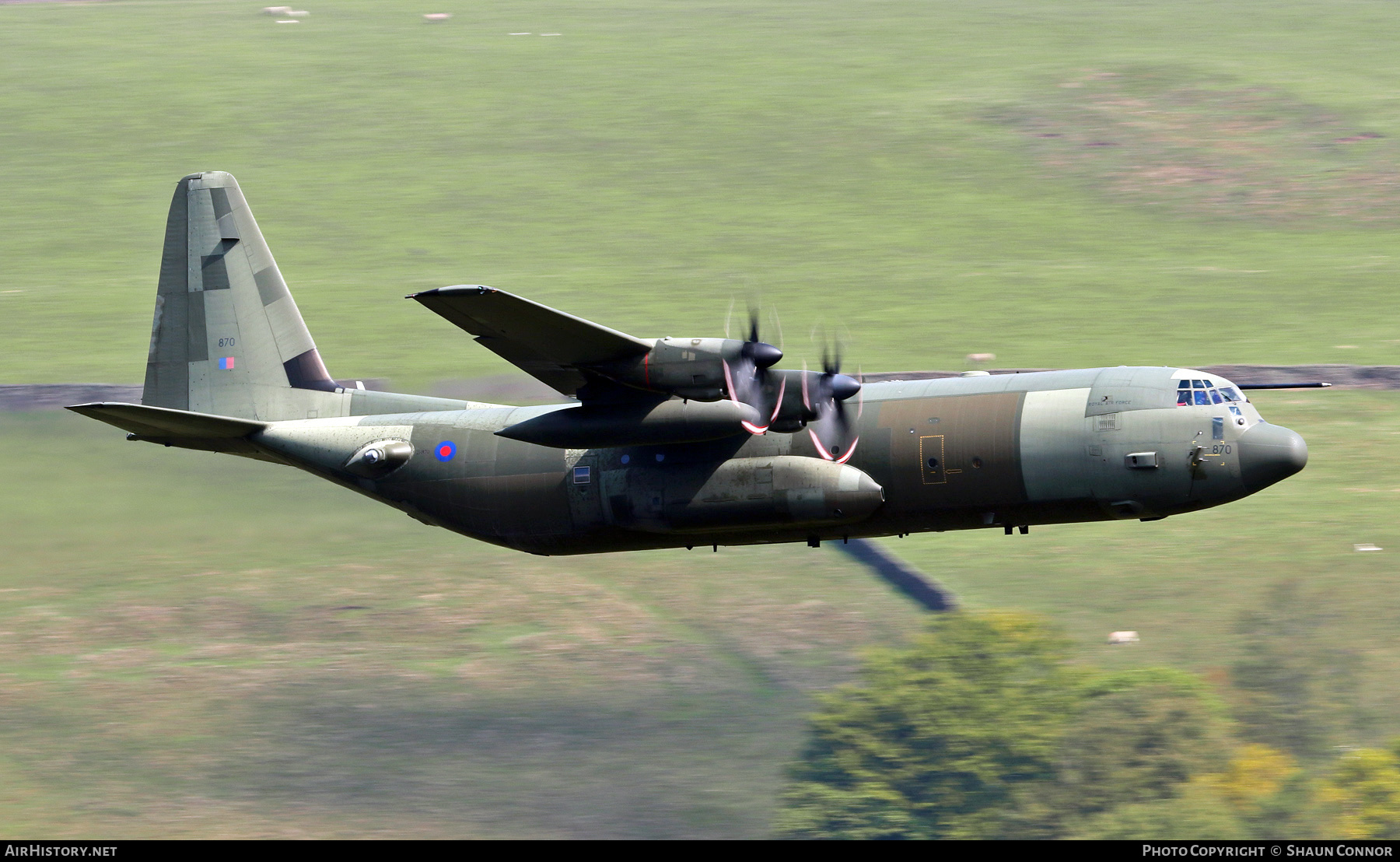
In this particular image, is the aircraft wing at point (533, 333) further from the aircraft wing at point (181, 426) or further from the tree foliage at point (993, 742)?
Answer: the tree foliage at point (993, 742)

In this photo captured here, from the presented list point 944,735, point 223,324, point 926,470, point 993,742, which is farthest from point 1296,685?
point 223,324

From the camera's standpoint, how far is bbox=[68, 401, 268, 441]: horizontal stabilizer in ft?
94.8

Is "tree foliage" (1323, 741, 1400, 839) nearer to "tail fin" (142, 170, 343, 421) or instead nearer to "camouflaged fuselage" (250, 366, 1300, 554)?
"camouflaged fuselage" (250, 366, 1300, 554)

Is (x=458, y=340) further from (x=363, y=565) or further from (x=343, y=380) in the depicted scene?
(x=363, y=565)

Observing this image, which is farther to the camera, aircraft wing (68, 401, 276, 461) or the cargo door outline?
the cargo door outline

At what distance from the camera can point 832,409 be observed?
2900 centimetres

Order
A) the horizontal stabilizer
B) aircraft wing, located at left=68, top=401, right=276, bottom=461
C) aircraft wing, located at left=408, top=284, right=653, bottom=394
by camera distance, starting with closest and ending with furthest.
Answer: aircraft wing, located at left=408, top=284, right=653, bottom=394 < the horizontal stabilizer < aircraft wing, located at left=68, top=401, right=276, bottom=461

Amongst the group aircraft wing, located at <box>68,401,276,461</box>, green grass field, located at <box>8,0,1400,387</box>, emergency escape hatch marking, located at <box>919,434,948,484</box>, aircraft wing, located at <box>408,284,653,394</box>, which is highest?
green grass field, located at <box>8,0,1400,387</box>

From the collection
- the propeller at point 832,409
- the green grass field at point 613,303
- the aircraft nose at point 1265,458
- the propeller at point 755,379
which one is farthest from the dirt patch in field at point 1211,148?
the propeller at point 755,379

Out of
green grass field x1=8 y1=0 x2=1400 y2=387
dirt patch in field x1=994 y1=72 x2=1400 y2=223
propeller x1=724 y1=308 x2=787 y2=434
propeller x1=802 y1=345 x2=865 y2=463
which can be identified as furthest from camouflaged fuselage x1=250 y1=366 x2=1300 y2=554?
dirt patch in field x1=994 y1=72 x2=1400 y2=223

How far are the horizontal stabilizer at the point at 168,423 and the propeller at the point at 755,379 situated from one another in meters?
11.0

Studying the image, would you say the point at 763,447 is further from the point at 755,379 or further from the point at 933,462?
the point at 933,462

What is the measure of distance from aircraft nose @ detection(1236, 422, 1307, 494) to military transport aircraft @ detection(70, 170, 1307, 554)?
1.2 inches

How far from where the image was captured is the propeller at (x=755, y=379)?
27125 mm
